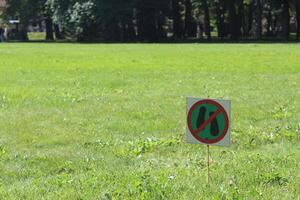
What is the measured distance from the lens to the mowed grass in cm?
572

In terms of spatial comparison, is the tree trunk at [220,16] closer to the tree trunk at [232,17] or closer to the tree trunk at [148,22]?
the tree trunk at [232,17]

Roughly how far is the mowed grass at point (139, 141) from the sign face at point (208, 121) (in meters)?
0.49

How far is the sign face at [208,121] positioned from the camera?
5.39 meters

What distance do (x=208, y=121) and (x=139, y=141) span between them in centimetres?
276

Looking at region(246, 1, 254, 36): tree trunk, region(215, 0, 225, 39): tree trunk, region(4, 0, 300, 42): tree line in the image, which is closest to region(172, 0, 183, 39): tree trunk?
region(4, 0, 300, 42): tree line

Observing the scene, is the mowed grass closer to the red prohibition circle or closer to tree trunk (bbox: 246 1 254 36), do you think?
the red prohibition circle

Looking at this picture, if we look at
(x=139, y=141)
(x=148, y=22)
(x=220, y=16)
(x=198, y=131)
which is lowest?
(x=139, y=141)

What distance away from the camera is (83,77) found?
59.5ft

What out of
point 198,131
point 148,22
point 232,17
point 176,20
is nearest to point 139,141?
point 198,131

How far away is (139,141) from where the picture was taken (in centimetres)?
812

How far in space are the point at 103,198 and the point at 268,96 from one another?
8232mm

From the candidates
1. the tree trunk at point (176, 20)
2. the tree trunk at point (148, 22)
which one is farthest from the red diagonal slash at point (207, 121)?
the tree trunk at point (176, 20)

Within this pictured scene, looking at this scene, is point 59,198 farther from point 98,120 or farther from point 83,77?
point 83,77

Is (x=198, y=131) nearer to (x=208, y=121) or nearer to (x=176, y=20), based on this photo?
(x=208, y=121)
